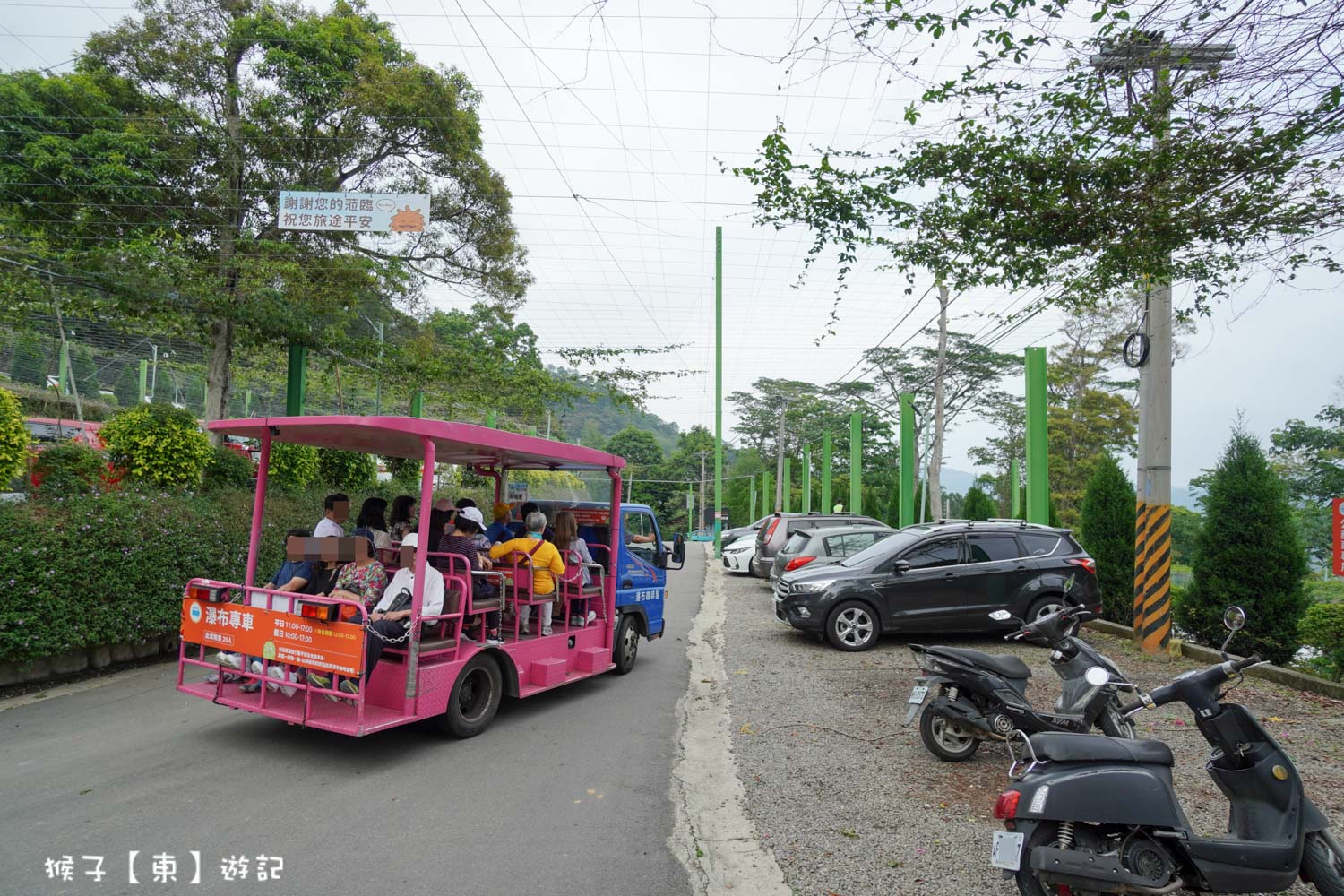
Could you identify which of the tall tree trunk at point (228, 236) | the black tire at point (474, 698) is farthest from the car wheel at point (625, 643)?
the tall tree trunk at point (228, 236)

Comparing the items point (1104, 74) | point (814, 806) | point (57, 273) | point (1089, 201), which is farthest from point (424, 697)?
point (57, 273)

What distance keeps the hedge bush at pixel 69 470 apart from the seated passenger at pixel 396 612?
451 centimetres

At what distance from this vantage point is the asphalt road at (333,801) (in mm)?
3635

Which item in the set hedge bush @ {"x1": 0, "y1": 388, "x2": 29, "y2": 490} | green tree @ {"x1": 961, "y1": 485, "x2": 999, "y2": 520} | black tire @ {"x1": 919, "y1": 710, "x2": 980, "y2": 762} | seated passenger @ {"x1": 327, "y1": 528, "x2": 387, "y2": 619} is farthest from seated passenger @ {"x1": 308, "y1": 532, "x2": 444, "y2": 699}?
green tree @ {"x1": 961, "y1": 485, "x2": 999, "y2": 520}

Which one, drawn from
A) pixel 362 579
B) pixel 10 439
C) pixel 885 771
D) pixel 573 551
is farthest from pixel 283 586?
pixel 885 771

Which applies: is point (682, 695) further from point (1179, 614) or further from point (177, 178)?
point (177, 178)

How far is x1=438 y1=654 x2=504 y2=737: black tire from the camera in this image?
5762 mm

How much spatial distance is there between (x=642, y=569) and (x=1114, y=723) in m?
A: 5.25

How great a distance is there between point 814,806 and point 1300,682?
629 cm

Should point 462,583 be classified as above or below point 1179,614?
above

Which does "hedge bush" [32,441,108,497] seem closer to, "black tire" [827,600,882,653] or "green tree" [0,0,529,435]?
"green tree" [0,0,529,435]

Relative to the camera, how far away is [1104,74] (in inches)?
227

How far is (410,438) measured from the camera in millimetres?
6117

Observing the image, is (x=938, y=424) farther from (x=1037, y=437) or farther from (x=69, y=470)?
(x=69, y=470)
